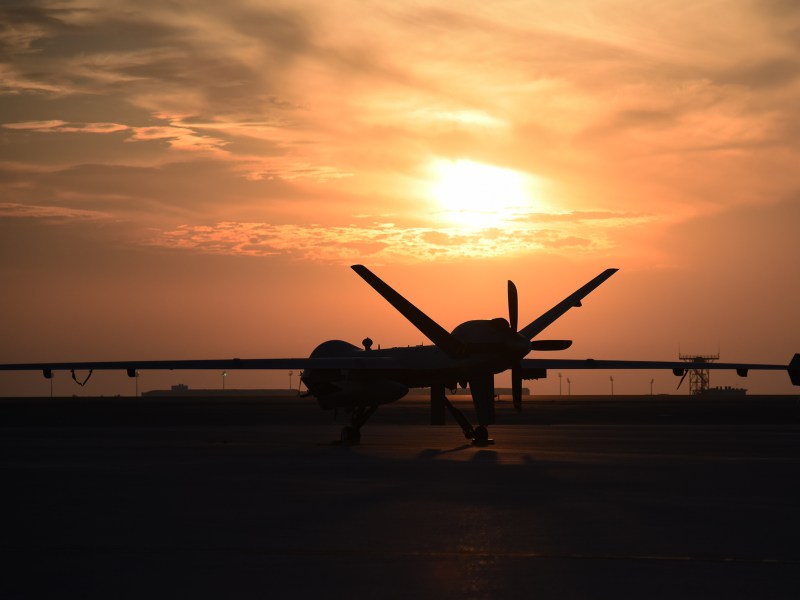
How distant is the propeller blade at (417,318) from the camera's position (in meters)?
37.2

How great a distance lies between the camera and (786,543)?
1424 cm

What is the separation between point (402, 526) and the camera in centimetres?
1582

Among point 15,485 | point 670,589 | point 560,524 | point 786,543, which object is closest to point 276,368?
point 15,485

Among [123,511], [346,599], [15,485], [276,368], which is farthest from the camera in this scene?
[276,368]

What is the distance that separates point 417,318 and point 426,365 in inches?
68.4

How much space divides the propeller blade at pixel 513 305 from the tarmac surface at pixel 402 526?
691 centimetres

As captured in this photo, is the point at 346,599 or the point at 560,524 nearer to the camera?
the point at 346,599

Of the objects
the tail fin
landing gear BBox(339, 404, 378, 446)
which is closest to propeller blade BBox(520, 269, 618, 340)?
landing gear BBox(339, 404, 378, 446)

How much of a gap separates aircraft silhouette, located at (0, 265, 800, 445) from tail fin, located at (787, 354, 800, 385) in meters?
13.9

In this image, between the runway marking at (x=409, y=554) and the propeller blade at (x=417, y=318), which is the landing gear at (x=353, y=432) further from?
the runway marking at (x=409, y=554)

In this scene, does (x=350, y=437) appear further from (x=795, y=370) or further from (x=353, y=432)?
(x=795, y=370)

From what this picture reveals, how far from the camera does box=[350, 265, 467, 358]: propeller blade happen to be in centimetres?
3722

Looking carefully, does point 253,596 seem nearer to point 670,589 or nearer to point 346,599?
point 346,599

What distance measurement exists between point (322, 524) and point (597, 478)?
31.1 ft
